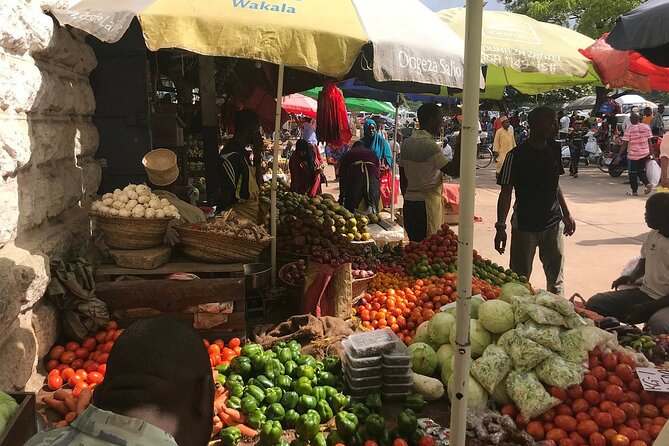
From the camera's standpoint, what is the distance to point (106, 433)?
1.31 meters

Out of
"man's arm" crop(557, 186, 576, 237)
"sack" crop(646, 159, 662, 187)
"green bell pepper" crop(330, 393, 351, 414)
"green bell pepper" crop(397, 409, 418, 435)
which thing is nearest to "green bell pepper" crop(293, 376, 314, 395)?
"green bell pepper" crop(330, 393, 351, 414)

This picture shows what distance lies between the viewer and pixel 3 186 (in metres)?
3.20

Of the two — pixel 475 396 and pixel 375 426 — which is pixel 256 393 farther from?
pixel 475 396

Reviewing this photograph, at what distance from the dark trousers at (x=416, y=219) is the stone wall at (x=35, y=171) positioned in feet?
12.1

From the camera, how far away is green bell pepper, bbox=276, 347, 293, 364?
12.2 feet

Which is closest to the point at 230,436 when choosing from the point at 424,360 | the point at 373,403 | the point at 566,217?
the point at 373,403

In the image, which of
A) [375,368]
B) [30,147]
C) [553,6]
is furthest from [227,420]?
[553,6]

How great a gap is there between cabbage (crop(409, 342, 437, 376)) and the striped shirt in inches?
489

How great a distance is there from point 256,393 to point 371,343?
0.82 metres

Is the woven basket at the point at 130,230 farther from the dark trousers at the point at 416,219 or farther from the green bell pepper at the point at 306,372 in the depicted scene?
the dark trousers at the point at 416,219

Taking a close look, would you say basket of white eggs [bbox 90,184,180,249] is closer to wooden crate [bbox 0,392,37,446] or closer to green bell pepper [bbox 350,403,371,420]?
wooden crate [bbox 0,392,37,446]

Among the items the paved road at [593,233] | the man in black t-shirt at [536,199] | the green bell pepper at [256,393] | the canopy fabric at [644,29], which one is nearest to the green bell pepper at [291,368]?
the green bell pepper at [256,393]

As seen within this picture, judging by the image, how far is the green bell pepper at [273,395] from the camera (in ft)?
10.9

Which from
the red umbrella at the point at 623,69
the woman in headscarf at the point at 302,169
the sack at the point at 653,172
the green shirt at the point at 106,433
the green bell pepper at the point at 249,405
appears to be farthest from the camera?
the sack at the point at 653,172
